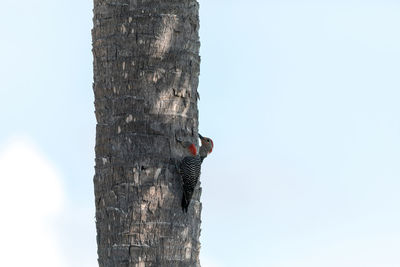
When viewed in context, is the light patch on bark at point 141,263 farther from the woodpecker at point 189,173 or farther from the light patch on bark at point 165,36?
the light patch on bark at point 165,36

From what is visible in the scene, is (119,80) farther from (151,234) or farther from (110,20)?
(151,234)

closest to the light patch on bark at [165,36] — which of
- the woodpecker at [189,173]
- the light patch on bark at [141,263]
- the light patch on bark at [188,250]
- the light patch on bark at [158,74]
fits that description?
the light patch on bark at [158,74]

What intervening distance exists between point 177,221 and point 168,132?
770 mm

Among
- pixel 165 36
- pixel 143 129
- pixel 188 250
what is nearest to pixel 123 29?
pixel 165 36

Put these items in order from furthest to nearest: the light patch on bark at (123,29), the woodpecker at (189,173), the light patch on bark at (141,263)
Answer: the light patch on bark at (123,29) → the woodpecker at (189,173) → the light patch on bark at (141,263)

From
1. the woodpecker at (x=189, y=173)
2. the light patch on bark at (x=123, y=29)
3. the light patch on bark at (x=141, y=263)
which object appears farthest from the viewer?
the light patch on bark at (x=123, y=29)

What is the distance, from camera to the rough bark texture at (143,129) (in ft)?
24.1

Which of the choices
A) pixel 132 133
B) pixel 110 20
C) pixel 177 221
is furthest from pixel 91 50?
pixel 177 221

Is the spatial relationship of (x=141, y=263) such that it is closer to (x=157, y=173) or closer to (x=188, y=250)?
(x=188, y=250)

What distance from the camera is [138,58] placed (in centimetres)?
750

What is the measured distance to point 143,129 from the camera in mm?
7418

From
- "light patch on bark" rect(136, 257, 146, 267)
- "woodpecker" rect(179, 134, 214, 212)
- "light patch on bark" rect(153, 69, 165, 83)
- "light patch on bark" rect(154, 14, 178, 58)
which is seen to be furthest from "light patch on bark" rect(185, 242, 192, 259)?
"light patch on bark" rect(154, 14, 178, 58)

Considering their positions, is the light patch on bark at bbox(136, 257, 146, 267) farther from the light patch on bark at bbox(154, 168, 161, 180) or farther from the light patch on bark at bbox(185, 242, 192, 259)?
the light patch on bark at bbox(154, 168, 161, 180)

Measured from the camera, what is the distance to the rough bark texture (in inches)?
290
